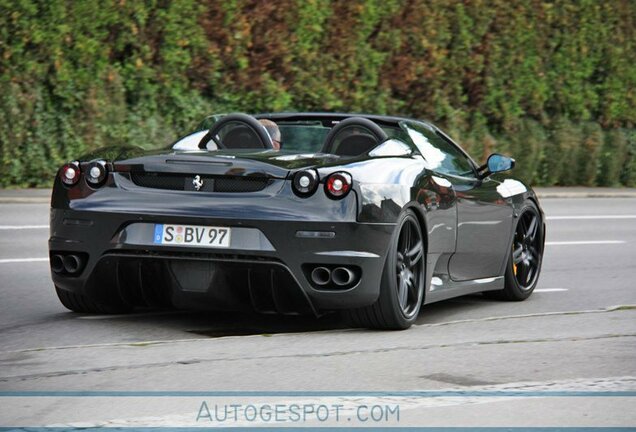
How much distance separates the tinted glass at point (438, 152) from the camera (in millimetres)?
9045

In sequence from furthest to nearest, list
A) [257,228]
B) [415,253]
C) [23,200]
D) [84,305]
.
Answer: [23,200]
[84,305]
[415,253]
[257,228]

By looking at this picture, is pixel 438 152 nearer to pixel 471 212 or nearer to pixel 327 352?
pixel 471 212

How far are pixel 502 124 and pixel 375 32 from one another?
3466 mm

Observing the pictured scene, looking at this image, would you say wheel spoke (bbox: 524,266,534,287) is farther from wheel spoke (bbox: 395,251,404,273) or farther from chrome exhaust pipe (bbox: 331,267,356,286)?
chrome exhaust pipe (bbox: 331,267,356,286)

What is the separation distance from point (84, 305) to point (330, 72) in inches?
569

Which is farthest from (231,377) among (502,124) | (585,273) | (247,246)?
(502,124)

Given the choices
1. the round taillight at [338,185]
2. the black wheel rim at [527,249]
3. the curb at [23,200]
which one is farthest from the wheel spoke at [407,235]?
the curb at [23,200]

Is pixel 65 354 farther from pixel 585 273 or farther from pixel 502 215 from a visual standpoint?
pixel 585 273

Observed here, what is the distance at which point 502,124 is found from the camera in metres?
25.8

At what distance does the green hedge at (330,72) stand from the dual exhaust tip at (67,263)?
449 inches

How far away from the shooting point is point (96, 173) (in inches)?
315

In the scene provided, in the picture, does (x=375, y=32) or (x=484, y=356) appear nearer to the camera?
(x=484, y=356)

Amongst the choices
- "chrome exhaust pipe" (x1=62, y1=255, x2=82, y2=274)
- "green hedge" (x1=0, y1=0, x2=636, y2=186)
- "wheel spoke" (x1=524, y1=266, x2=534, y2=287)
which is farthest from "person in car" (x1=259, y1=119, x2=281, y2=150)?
"green hedge" (x1=0, y1=0, x2=636, y2=186)

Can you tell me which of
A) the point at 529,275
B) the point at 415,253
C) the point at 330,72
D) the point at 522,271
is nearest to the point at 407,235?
the point at 415,253
